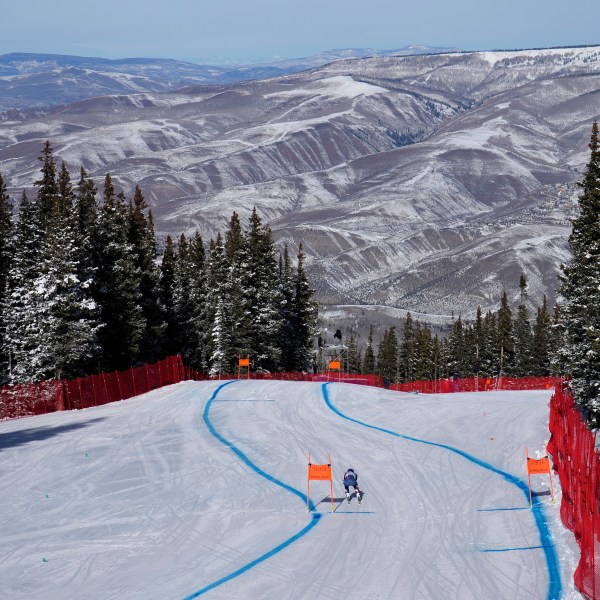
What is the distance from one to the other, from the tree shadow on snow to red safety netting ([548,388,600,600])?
16240mm

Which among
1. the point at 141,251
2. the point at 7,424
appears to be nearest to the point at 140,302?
the point at 141,251

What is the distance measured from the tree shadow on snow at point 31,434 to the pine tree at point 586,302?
18.7 meters

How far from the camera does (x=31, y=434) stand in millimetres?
33094

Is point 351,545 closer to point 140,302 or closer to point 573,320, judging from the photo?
point 573,320

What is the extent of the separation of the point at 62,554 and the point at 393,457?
39.1ft

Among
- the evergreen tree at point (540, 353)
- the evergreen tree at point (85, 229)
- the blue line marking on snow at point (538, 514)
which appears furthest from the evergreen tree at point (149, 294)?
the evergreen tree at point (540, 353)

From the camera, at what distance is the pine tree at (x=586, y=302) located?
124ft

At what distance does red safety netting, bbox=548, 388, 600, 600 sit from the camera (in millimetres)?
15539

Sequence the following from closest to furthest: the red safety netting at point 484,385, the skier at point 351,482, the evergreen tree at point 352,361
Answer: the skier at point 351,482, the red safety netting at point 484,385, the evergreen tree at point 352,361

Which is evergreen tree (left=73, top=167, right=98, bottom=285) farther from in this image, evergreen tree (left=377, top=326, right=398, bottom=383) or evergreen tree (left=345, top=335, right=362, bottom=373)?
evergreen tree (left=345, top=335, right=362, bottom=373)

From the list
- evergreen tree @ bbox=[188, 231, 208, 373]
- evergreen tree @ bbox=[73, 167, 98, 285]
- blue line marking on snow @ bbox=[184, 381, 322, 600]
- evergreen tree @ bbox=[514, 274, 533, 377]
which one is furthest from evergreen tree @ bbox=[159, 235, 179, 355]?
evergreen tree @ bbox=[514, 274, 533, 377]

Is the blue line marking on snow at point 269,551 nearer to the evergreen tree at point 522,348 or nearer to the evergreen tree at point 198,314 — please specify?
the evergreen tree at point 198,314

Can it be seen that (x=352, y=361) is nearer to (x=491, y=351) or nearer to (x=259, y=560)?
(x=491, y=351)

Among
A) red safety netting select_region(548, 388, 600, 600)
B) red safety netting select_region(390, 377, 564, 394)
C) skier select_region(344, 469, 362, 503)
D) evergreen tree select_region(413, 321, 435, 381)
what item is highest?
red safety netting select_region(548, 388, 600, 600)
